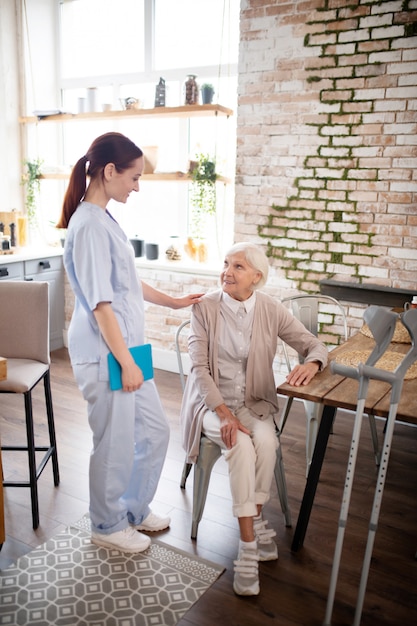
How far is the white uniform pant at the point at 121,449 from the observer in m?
2.00

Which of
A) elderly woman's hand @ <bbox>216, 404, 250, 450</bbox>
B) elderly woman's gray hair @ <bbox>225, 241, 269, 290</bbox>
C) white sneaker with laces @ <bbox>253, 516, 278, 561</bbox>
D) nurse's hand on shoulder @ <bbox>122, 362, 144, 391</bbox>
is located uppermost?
elderly woman's gray hair @ <bbox>225, 241, 269, 290</bbox>

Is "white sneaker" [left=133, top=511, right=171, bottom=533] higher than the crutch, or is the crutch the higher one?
the crutch

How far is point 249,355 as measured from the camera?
7.20 ft

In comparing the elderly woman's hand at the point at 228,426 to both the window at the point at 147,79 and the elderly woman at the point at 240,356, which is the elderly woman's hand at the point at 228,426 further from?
the window at the point at 147,79

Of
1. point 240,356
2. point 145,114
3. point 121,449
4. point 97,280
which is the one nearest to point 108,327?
point 97,280

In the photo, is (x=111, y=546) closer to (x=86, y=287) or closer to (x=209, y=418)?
(x=209, y=418)

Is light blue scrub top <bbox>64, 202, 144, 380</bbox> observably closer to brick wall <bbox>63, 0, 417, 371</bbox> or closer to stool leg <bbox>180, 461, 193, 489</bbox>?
stool leg <bbox>180, 461, 193, 489</bbox>

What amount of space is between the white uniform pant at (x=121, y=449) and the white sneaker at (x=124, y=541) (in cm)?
2

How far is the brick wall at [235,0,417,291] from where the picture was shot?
3.22 m

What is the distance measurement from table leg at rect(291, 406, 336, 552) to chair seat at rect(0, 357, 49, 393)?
3.86 ft

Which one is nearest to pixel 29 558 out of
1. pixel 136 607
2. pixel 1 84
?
pixel 136 607

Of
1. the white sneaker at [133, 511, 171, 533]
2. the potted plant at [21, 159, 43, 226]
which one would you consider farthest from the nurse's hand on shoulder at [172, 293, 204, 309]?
the potted plant at [21, 159, 43, 226]

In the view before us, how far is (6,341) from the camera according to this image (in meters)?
2.54

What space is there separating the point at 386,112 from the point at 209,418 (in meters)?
2.18
